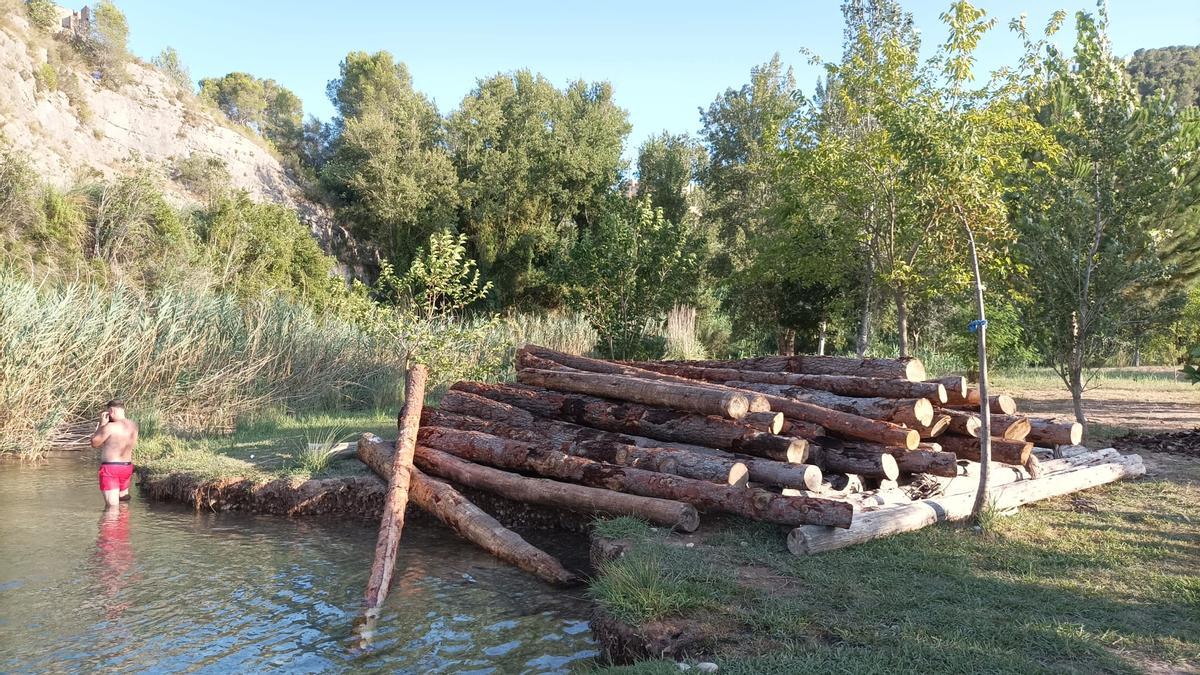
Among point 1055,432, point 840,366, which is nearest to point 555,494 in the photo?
point 840,366

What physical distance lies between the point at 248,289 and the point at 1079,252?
1949 cm

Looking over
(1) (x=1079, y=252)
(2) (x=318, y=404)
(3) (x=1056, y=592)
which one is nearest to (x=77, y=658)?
(3) (x=1056, y=592)

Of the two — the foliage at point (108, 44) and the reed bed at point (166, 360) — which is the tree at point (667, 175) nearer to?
the reed bed at point (166, 360)

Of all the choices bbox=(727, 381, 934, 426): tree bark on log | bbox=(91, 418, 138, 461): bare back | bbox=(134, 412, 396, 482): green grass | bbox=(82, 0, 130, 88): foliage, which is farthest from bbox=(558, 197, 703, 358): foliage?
bbox=(82, 0, 130, 88): foliage

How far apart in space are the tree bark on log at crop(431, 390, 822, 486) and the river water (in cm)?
167

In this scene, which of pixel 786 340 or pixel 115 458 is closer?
pixel 115 458

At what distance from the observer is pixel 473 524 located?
7555 mm

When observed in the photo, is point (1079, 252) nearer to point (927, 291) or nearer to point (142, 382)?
point (927, 291)

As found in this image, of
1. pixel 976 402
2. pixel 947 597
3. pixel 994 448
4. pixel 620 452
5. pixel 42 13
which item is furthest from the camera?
pixel 42 13

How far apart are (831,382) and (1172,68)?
4628 cm

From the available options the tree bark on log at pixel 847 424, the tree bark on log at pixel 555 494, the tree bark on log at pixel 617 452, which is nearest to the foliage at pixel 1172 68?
the tree bark on log at pixel 847 424

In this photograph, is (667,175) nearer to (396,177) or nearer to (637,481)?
(396,177)

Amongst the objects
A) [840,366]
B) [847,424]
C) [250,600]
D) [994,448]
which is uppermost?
[840,366]

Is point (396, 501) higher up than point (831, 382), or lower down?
lower down
